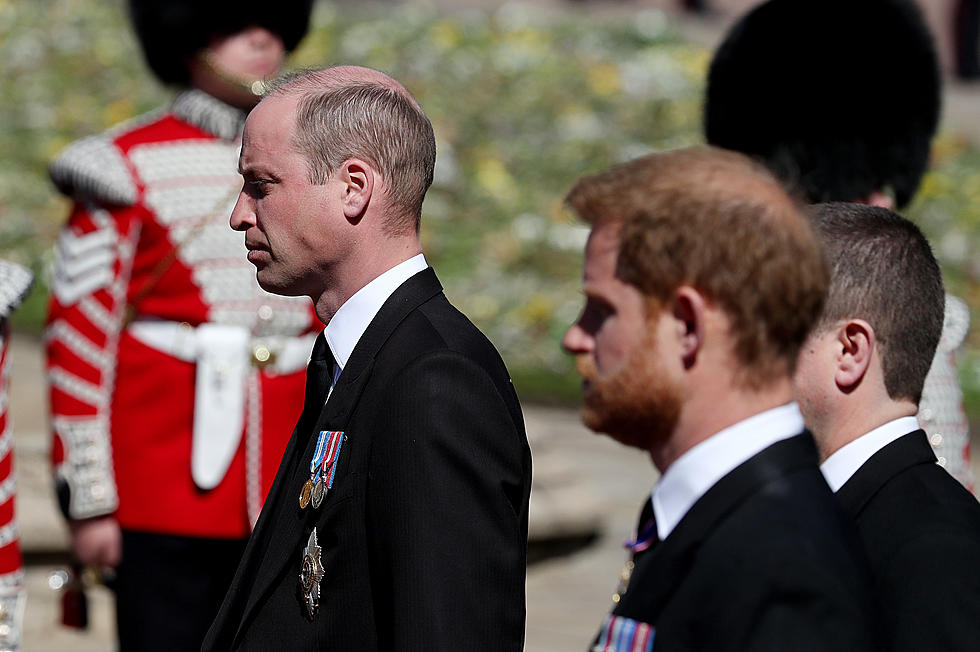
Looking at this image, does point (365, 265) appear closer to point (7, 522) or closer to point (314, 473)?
point (314, 473)

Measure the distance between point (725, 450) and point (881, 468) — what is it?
2.23ft

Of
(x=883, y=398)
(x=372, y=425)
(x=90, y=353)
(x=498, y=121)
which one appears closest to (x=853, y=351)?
(x=883, y=398)

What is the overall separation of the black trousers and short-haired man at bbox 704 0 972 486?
165 centimetres

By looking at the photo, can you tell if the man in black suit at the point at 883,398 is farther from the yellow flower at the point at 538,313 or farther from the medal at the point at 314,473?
the yellow flower at the point at 538,313

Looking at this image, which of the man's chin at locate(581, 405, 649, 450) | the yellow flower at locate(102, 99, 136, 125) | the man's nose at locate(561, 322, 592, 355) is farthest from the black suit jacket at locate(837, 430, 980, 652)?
the yellow flower at locate(102, 99, 136, 125)

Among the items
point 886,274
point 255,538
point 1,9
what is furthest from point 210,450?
point 1,9

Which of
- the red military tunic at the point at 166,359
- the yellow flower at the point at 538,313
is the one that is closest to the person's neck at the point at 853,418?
the red military tunic at the point at 166,359

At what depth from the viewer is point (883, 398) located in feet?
7.89

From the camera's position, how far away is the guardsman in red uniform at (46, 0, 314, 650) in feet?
12.9

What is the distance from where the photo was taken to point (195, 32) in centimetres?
432

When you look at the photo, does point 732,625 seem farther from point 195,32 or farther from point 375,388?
point 195,32

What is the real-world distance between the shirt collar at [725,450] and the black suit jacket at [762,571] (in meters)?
0.01

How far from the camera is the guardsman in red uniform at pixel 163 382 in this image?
3.92 m

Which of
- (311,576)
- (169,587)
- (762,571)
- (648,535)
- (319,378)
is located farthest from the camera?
(169,587)
